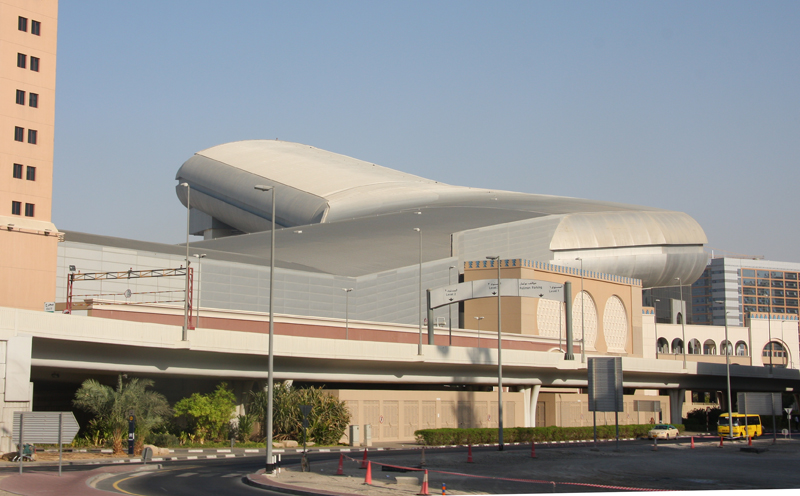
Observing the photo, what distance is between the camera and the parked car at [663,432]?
206 feet

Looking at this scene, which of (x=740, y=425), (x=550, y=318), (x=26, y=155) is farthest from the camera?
(x=550, y=318)

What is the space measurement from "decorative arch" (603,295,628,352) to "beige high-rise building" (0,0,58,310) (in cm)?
5762

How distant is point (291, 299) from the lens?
69.0m

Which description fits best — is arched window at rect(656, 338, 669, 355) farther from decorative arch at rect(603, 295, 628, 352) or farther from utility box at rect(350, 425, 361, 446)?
utility box at rect(350, 425, 361, 446)

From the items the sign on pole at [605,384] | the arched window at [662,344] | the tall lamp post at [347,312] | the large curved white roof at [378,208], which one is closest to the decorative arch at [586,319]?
the large curved white roof at [378,208]

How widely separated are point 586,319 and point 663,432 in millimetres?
26271

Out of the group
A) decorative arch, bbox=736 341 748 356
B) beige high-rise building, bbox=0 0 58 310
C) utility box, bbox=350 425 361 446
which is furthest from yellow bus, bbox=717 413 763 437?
decorative arch, bbox=736 341 748 356

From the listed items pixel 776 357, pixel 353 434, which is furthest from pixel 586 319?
pixel 776 357

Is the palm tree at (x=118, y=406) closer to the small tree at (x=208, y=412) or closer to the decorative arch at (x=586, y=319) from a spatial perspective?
the small tree at (x=208, y=412)

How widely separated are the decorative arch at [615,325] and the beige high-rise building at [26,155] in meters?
57.6

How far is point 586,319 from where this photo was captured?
88.6 metres

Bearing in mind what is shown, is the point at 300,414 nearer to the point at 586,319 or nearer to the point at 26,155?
the point at 26,155

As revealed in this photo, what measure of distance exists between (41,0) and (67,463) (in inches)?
1178

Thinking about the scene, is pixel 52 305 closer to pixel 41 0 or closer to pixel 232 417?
pixel 232 417
